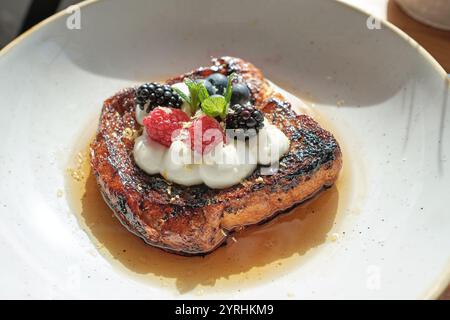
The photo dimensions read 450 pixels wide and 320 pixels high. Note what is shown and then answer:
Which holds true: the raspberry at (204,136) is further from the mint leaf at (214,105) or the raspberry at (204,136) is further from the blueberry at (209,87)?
the blueberry at (209,87)

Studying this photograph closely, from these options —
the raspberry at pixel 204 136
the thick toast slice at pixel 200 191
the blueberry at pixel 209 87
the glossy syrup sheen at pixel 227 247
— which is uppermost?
the blueberry at pixel 209 87

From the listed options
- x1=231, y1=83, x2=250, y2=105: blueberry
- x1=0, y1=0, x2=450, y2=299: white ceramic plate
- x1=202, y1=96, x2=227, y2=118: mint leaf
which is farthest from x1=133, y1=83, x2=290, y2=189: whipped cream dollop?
x1=0, y1=0, x2=450, y2=299: white ceramic plate

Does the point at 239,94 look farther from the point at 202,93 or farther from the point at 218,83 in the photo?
the point at 202,93

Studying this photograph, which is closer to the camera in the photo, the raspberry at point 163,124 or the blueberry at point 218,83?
the raspberry at point 163,124

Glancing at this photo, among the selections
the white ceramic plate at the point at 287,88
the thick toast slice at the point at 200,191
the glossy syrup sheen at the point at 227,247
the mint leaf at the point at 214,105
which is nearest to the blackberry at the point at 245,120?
the mint leaf at the point at 214,105

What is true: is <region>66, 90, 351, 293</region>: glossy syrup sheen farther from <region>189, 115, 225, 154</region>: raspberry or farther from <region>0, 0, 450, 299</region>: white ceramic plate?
<region>189, 115, 225, 154</region>: raspberry

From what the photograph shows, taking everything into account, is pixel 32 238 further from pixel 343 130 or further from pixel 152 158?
pixel 343 130
